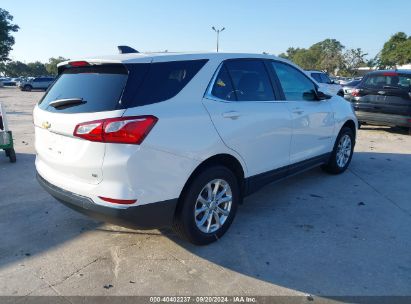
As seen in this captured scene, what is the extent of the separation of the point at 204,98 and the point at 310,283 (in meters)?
1.77

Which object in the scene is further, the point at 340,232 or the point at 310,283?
the point at 340,232

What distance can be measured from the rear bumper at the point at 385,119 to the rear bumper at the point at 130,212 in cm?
Result: 773

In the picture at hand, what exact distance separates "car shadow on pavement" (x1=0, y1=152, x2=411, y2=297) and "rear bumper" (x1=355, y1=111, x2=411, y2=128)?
13.1 ft

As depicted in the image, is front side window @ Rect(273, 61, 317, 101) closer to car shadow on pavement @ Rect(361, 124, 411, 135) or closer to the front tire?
the front tire

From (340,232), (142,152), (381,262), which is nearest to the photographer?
(142,152)

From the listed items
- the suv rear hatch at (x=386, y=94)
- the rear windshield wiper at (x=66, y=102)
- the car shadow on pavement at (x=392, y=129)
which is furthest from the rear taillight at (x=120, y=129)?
the car shadow on pavement at (x=392, y=129)

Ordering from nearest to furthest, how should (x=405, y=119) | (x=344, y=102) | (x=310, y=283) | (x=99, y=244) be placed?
(x=310, y=283) < (x=99, y=244) < (x=344, y=102) < (x=405, y=119)

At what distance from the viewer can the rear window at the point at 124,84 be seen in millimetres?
2756

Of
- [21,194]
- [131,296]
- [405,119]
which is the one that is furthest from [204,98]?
[405,119]

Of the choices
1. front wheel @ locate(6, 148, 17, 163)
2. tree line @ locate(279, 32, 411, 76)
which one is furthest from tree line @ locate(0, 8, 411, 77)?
front wheel @ locate(6, 148, 17, 163)

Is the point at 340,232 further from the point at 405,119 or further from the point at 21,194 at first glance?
the point at 405,119

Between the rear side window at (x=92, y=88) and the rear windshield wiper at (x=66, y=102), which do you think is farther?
the rear windshield wiper at (x=66, y=102)

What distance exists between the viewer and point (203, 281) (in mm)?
2900

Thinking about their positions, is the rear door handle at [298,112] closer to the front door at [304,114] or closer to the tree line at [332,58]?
the front door at [304,114]
